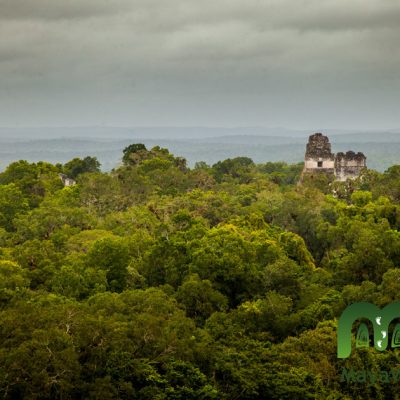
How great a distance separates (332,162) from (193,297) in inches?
2078

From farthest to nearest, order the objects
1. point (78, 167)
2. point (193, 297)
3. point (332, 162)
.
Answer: point (78, 167)
point (332, 162)
point (193, 297)

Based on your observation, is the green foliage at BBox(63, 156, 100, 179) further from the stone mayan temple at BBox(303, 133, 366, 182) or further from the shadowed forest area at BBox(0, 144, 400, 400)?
the shadowed forest area at BBox(0, 144, 400, 400)

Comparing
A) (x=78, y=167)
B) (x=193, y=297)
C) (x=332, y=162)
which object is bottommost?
(x=193, y=297)

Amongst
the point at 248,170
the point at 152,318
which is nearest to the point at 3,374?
the point at 152,318

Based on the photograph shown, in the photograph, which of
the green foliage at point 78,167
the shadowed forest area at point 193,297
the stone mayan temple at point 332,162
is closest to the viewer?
the shadowed forest area at point 193,297

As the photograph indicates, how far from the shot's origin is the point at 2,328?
73.7 feet

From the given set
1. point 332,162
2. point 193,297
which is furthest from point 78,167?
point 193,297

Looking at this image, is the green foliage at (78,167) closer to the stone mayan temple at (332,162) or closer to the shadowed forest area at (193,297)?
the stone mayan temple at (332,162)

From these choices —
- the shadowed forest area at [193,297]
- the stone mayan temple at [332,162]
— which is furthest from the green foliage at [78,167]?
the shadowed forest area at [193,297]

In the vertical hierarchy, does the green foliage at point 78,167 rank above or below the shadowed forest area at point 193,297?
above

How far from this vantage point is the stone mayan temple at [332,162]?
261ft

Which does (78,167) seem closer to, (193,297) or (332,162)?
(332,162)

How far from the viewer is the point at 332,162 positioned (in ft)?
262

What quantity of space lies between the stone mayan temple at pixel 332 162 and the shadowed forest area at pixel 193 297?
70.5 feet
